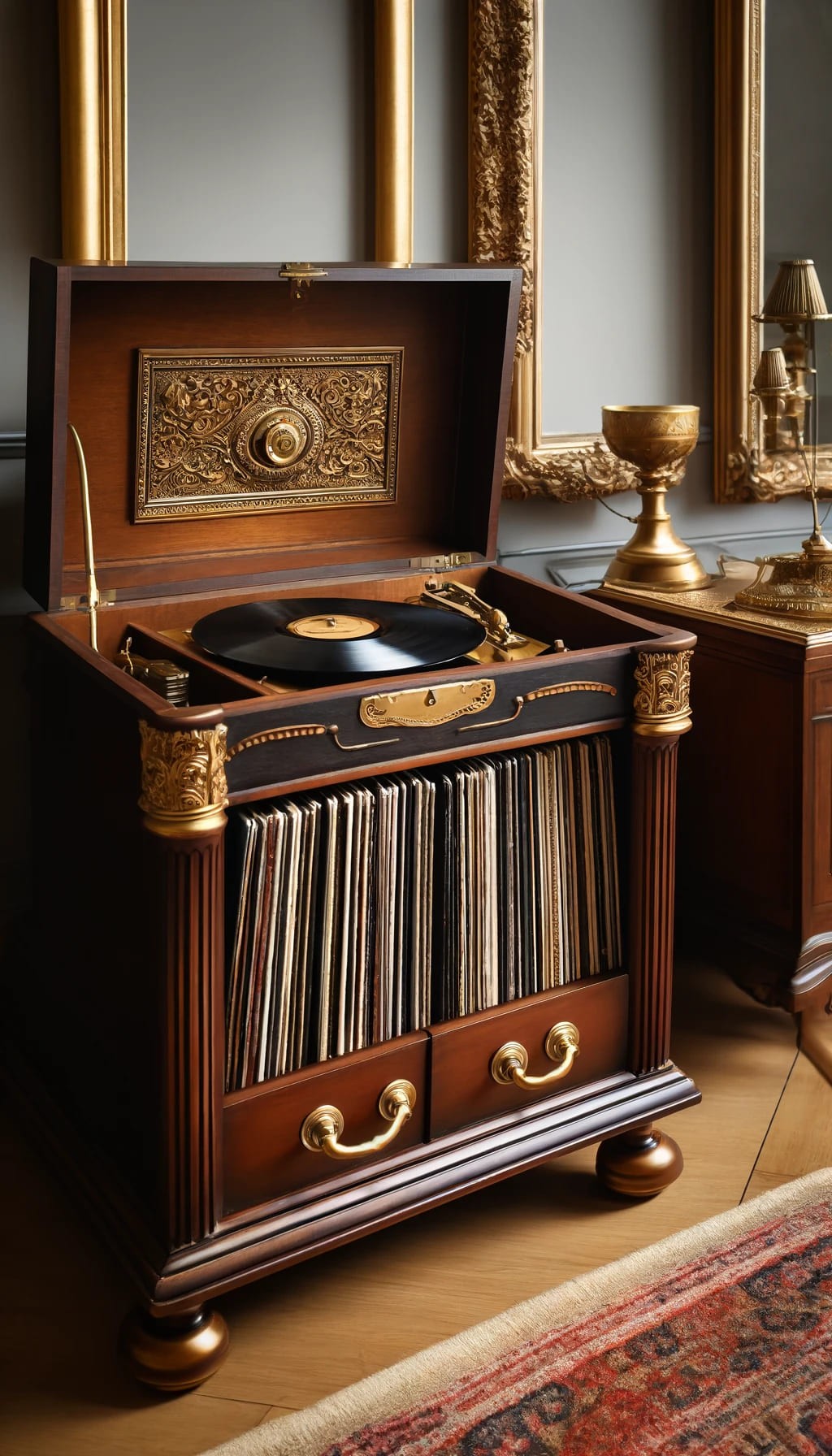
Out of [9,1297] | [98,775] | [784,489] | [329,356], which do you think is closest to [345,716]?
[98,775]

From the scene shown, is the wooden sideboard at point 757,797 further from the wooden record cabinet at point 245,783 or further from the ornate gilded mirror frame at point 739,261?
the ornate gilded mirror frame at point 739,261

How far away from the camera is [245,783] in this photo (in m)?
1.23

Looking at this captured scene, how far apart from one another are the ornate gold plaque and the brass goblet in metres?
0.37

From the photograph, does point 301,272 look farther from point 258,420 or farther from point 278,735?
point 278,735

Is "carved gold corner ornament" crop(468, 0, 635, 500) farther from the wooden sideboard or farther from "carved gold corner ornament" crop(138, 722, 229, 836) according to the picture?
"carved gold corner ornament" crop(138, 722, 229, 836)

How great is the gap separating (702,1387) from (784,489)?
1473 millimetres

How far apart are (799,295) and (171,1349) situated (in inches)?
57.7

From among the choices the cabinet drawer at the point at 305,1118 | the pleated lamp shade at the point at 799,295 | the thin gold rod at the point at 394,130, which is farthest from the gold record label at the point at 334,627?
the pleated lamp shade at the point at 799,295

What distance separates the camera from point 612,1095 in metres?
1.52

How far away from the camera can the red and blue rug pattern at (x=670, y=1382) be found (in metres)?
1.23

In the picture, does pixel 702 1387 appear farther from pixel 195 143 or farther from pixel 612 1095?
pixel 195 143

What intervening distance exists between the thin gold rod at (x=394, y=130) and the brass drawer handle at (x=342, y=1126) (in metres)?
1.05

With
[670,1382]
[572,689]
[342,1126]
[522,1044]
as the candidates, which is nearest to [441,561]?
[572,689]

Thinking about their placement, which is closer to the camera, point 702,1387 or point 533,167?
point 702,1387
